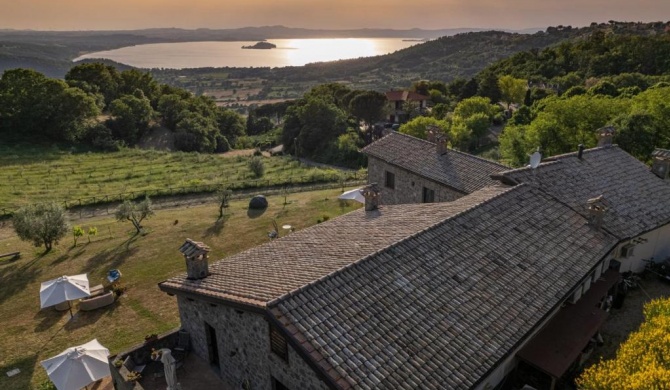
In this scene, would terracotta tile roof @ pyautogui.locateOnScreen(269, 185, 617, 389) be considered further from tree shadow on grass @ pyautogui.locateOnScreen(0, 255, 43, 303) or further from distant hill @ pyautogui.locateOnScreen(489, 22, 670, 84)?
distant hill @ pyautogui.locateOnScreen(489, 22, 670, 84)

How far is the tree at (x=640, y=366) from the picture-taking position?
1115cm

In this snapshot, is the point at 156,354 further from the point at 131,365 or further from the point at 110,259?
the point at 110,259

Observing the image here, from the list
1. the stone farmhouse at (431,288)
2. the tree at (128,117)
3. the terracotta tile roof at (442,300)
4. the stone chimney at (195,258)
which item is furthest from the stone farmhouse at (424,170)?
the tree at (128,117)

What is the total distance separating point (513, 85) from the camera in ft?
296

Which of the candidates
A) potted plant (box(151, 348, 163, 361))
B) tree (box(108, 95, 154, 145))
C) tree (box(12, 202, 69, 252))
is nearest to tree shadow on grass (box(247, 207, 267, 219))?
tree (box(12, 202, 69, 252))

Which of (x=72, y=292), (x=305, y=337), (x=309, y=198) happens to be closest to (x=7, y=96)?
(x=309, y=198)

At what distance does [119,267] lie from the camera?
99.0 feet

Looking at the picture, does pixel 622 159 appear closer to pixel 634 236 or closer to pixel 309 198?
pixel 634 236

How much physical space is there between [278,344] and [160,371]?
20.9ft

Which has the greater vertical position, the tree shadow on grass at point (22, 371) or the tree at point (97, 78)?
the tree at point (97, 78)

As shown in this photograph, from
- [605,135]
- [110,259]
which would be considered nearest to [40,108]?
[110,259]

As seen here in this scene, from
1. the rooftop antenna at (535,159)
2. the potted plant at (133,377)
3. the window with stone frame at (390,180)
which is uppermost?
the rooftop antenna at (535,159)

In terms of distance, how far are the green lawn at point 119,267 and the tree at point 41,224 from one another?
1560 millimetres

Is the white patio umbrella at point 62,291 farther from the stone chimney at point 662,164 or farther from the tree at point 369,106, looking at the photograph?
the tree at point 369,106
